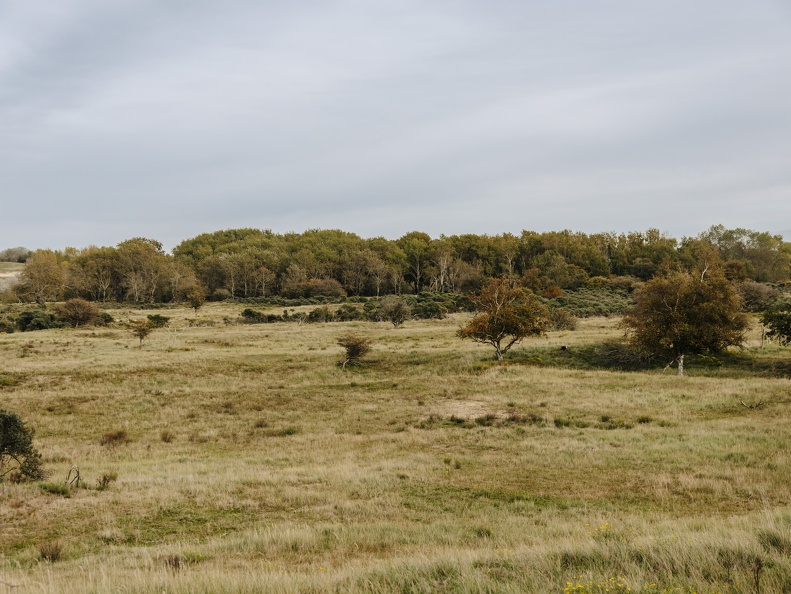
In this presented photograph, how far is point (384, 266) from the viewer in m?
116

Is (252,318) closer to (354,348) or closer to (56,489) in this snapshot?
(354,348)

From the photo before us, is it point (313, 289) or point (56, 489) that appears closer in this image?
point (56, 489)

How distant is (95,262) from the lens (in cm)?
11162

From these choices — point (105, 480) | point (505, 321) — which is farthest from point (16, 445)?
point (505, 321)

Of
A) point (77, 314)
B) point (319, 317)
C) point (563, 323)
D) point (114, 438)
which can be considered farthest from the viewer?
point (319, 317)

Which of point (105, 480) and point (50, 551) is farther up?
point (50, 551)

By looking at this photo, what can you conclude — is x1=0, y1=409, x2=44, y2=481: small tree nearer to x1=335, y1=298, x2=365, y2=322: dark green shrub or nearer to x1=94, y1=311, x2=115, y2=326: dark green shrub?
x1=335, y1=298, x2=365, y2=322: dark green shrub

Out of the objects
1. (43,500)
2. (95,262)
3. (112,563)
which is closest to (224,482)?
(43,500)

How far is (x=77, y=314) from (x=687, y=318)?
68793mm

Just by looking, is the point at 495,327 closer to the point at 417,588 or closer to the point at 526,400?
the point at 526,400

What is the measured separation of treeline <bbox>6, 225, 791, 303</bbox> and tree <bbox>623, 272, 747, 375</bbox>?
196 feet

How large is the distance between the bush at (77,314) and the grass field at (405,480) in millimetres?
33746

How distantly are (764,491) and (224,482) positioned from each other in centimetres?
1296

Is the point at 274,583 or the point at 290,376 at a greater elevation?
the point at 274,583
